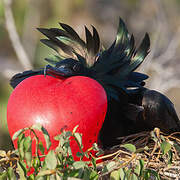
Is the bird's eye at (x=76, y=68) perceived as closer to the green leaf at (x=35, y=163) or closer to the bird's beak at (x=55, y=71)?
the bird's beak at (x=55, y=71)

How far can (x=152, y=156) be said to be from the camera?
907 mm

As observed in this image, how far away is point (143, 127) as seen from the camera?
1181mm

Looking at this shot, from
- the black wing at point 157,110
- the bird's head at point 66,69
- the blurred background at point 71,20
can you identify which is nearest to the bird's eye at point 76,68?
the bird's head at point 66,69

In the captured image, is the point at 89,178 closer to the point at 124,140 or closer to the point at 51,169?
the point at 51,169

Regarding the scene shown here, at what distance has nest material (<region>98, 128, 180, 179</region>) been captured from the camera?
0.79 m

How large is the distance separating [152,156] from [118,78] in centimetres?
32

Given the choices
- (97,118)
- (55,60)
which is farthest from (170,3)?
(97,118)

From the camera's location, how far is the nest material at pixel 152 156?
0.79 m

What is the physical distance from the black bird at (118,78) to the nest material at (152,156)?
47 mm

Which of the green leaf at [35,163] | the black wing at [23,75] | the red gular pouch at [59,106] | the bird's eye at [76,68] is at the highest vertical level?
the bird's eye at [76,68]

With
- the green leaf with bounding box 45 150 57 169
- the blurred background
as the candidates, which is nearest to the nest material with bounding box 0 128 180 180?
the green leaf with bounding box 45 150 57 169

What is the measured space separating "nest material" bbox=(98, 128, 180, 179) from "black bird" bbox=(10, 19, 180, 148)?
0.05 metres

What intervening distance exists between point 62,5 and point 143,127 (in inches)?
191

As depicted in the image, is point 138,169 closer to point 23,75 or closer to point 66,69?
point 66,69
